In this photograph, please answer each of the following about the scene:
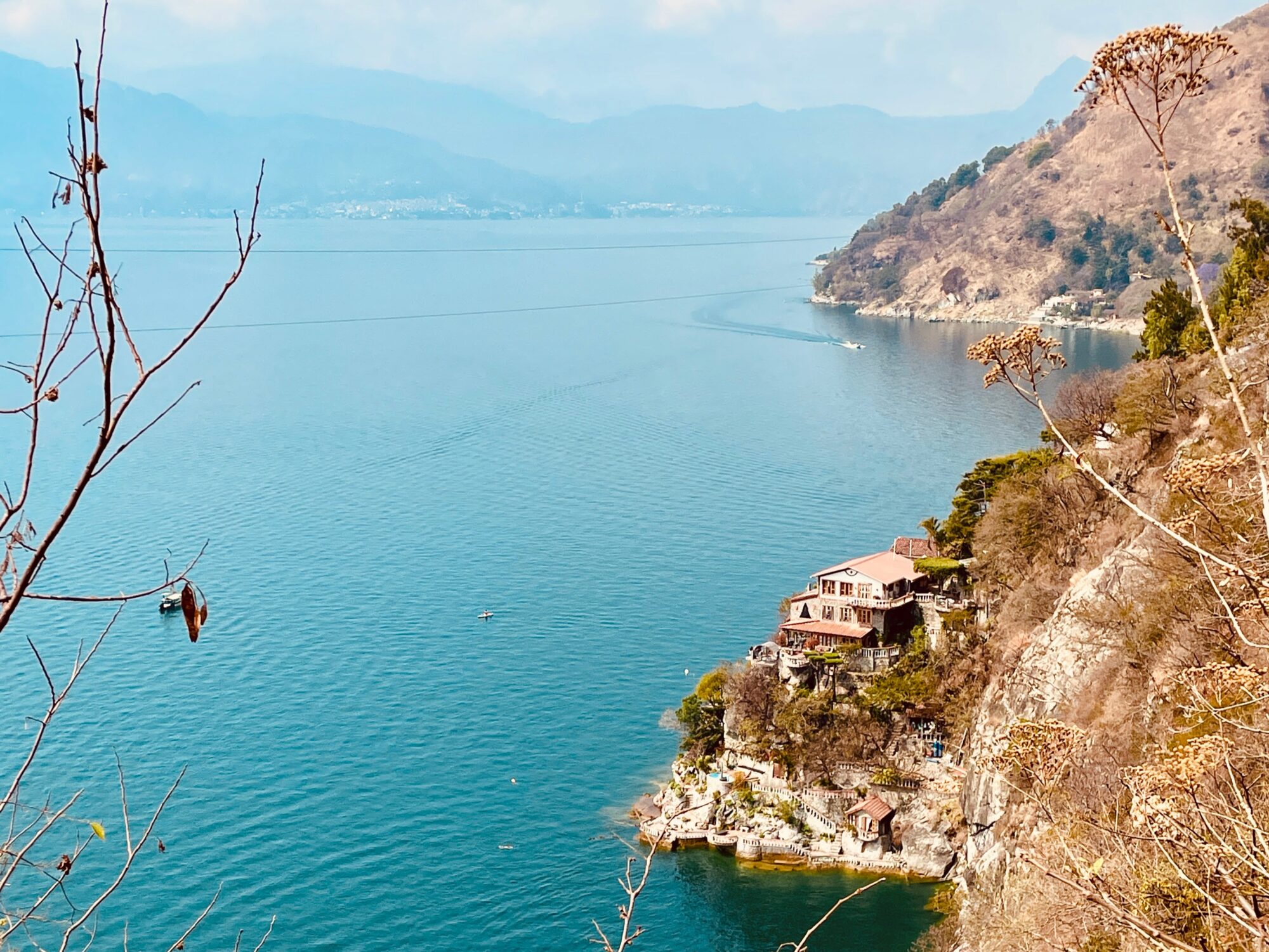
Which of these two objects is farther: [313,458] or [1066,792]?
[313,458]

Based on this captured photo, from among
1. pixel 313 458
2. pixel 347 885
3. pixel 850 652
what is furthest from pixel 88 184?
pixel 313 458

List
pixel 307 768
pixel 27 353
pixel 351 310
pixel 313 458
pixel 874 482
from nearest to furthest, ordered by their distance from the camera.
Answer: pixel 307 768 < pixel 874 482 < pixel 313 458 < pixel 27 353 < pixel 351 310

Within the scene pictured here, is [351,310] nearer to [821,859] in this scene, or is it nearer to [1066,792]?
[821,859]

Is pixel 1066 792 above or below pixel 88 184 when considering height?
below

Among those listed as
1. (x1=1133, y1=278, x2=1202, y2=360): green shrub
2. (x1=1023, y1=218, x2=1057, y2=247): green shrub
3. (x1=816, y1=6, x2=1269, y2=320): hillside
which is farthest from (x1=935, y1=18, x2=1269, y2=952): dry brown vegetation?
(x1=1023, y1=218, x2=1057, y2=247): green shrub

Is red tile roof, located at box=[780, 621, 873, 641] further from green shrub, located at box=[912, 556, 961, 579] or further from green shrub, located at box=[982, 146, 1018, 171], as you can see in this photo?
green shrub, located at box=[982, 146, 1018, 171]

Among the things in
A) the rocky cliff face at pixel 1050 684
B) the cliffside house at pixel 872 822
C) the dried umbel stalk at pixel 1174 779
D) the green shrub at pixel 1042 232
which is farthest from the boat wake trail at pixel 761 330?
the dried umbel stalk at pixel 1174 779
